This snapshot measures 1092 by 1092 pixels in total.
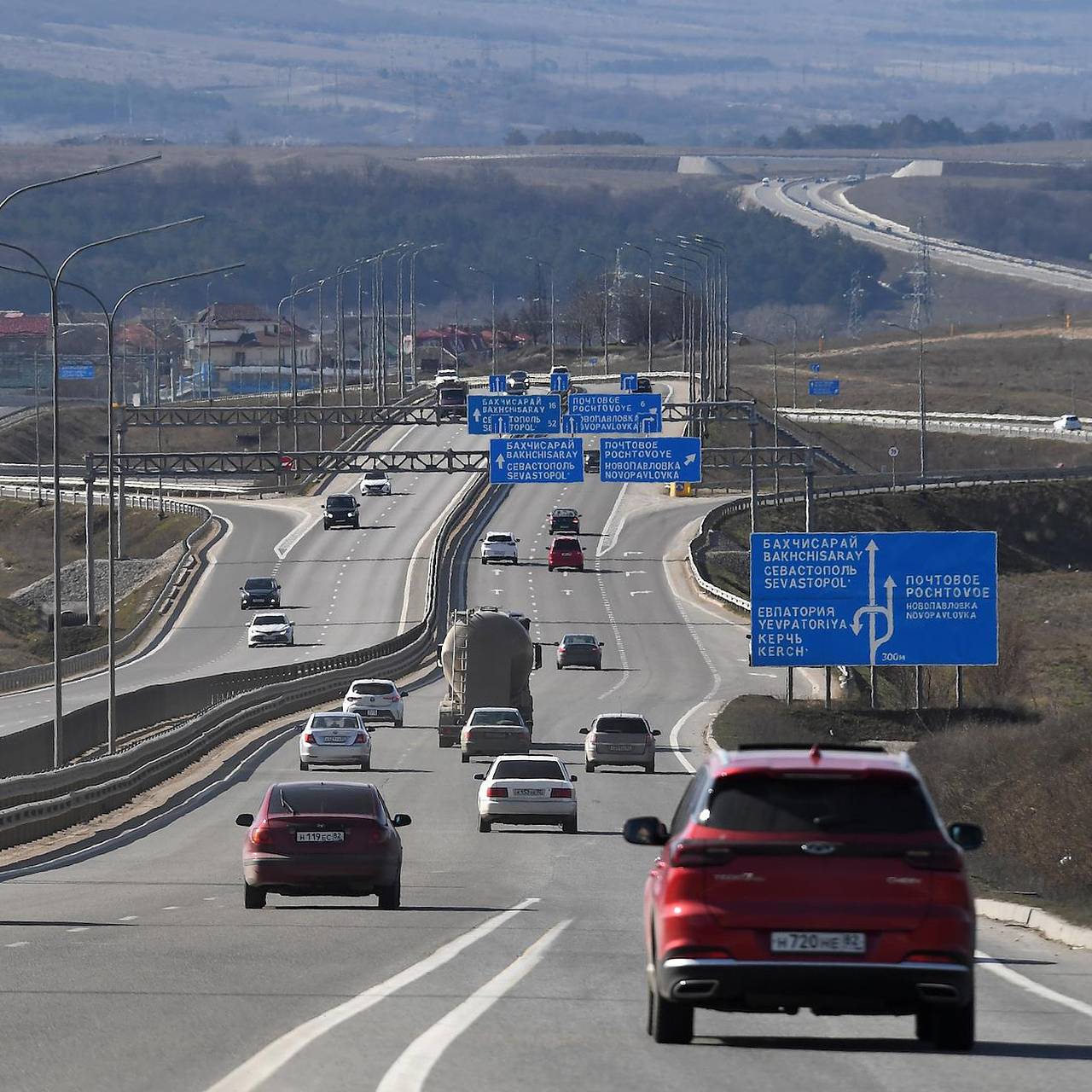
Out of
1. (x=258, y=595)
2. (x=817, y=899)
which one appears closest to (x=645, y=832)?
(x=817, y=899)

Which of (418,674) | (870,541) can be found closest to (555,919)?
(870,541)

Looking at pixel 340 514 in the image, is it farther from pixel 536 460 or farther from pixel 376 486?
pixel 536 460

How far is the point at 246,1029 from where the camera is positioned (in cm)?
1336

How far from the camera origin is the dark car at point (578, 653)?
7781cm

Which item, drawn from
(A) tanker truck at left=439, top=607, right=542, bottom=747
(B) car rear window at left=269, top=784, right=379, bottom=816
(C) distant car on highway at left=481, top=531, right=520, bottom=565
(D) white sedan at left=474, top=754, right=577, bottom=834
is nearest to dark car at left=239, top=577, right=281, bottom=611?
(C) distant car on highway at left=481, top=531, right=520, bottom=565

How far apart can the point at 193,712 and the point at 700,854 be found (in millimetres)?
51217

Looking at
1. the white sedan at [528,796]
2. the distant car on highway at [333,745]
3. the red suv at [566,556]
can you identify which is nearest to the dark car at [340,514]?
the red suv at [566,556]

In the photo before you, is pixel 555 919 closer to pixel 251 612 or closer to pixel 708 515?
pixel 251 612

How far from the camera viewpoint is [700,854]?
12.0 metres

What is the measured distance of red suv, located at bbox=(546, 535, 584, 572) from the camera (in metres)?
103

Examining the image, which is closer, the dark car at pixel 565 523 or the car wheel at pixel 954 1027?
the car wheel at pixel 954 1027

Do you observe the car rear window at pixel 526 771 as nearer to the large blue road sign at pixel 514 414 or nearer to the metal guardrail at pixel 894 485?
the large blue road sign at pixel 514 414

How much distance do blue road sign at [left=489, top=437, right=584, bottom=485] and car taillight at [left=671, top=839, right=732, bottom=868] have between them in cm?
7011

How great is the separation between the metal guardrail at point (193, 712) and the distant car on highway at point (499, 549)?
169 cm
